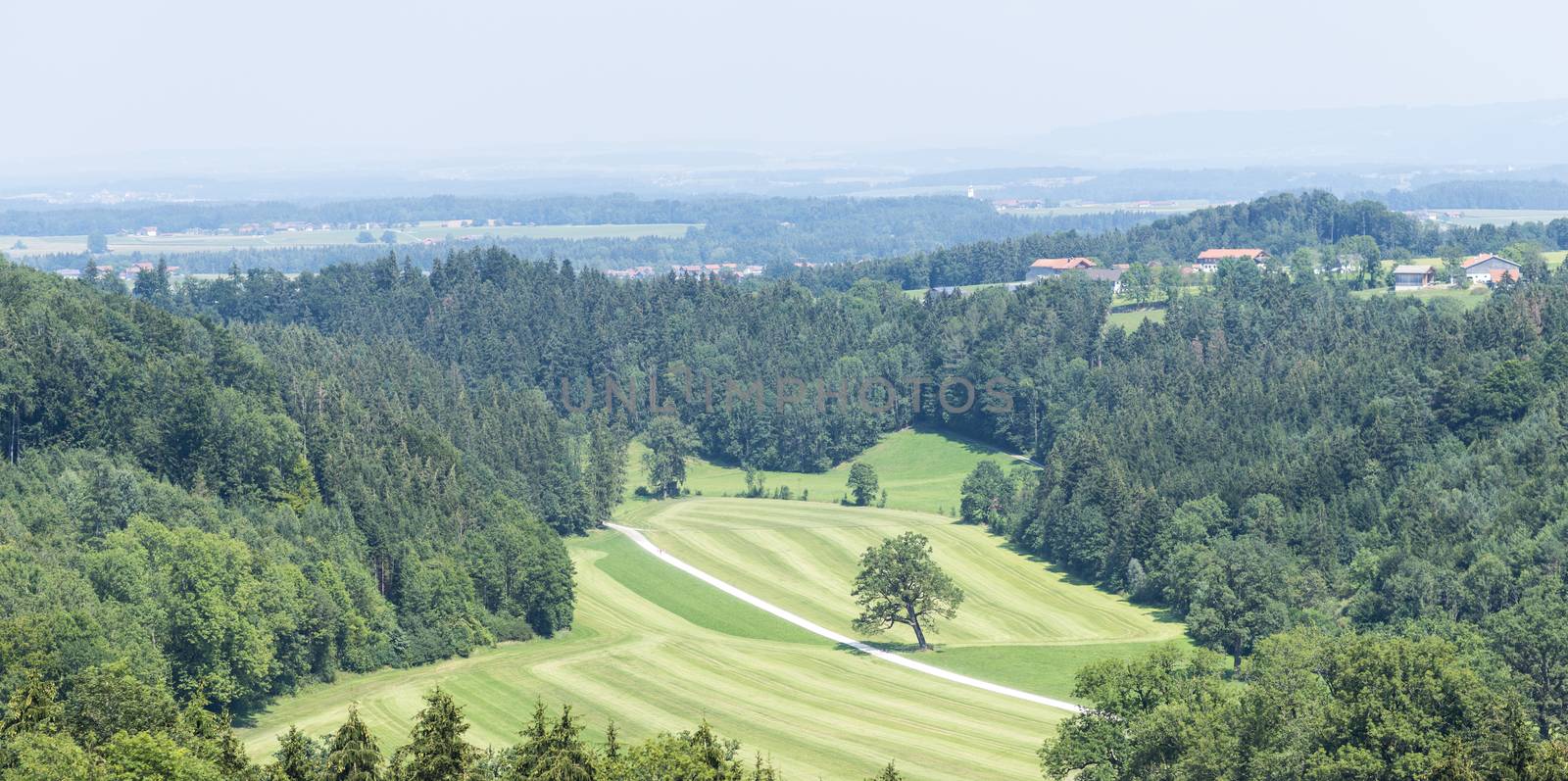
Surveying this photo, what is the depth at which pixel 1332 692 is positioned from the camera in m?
70.1

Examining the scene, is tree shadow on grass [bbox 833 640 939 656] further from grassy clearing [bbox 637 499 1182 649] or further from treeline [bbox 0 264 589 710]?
treeline [bbox 0 264 589 710]

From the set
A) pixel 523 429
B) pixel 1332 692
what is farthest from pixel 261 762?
pixel 523 429

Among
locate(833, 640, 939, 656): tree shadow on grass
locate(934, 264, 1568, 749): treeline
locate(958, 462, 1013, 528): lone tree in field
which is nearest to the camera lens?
locate(934, 264, 1568, 749): treeline

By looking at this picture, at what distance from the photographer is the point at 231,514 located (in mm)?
109438

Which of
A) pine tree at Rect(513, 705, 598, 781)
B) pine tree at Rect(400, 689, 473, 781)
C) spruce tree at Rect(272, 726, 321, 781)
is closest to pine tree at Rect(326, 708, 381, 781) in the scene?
pine tree at Rect(400, 689, 473, 781)

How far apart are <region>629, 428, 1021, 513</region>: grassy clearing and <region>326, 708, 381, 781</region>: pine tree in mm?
112270

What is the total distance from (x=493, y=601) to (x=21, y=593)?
38.7m

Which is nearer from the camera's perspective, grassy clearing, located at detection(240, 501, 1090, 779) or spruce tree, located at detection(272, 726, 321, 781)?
spruce tree, located at detection(272, 726, 321, 781)

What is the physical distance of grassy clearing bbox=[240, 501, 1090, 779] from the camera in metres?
84.8

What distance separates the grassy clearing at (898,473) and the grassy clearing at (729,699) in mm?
53837

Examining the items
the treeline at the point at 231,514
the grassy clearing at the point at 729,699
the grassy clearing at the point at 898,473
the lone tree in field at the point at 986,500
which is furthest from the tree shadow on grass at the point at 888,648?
the grassy clearing at the point at 898,473

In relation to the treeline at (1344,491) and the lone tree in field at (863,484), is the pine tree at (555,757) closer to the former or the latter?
the treeline at (1344,491)

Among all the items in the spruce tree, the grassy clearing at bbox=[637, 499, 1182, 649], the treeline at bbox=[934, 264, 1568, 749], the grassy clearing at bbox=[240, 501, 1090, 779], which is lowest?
the grassy clearing at bbox=[637, 499, 1182, 649]

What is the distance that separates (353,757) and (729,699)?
1731 inches
